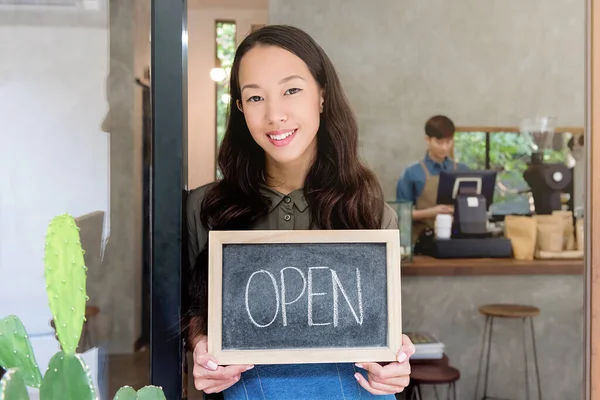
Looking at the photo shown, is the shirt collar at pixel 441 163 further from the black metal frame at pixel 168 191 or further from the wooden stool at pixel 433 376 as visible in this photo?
the black metal frame at pixel 168 191

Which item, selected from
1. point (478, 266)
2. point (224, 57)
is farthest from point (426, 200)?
point (224, 57)

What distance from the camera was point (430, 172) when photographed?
1.86 metres

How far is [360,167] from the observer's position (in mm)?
1757

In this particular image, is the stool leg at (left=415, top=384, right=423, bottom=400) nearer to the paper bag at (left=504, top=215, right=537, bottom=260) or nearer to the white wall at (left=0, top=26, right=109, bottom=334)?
the paper bag at (left=504, top=215, right=537, bottom=260)

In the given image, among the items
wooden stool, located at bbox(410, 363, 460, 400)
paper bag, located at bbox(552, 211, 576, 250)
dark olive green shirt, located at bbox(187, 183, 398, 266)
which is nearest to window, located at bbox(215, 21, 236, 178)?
dark olive green shirt, located at bbox(187, 183, 398, 266)

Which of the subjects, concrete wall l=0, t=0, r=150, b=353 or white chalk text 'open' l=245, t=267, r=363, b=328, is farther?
concrete wall l=0, t=0, r=150, b=353

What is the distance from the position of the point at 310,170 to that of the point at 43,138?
0.89 m

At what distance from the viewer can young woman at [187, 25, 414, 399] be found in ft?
5.44

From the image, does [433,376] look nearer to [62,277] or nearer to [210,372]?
[210,372]

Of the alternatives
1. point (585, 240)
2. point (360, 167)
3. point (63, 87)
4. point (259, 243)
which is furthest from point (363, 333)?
point (63, 87)

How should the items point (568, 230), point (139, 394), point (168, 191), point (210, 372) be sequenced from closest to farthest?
point (139, 394) < point (210, 372) < point (168, 191) < point (568, 230)

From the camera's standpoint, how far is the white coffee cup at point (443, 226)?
1856 mm

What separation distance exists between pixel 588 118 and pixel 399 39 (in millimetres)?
738

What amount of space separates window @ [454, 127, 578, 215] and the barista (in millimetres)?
36
